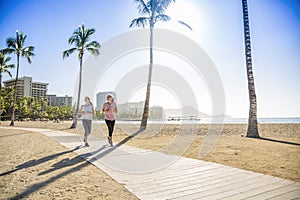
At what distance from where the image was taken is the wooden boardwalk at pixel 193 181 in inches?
113

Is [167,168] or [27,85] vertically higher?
[27,85]

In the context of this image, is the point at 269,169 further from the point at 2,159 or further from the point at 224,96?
the point at 224,96

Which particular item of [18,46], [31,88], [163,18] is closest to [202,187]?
[163,18]

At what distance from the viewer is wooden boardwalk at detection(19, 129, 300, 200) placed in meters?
2.87

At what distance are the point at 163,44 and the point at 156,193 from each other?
55.4ft

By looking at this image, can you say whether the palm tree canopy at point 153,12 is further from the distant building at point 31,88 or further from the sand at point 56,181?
the distant building at point 31,88

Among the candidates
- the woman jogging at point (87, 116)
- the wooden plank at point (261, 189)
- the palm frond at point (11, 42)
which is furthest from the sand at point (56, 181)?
the palm frond at point (11, 42)

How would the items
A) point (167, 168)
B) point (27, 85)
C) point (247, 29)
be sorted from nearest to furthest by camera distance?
point (167, 168)
point (247, 29)
point (27, 85)

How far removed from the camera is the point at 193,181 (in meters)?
3.45

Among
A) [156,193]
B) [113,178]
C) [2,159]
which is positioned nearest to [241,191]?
[156,193]

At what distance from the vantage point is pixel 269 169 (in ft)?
13.7

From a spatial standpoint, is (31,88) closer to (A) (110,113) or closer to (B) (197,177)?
(A) (110,113)

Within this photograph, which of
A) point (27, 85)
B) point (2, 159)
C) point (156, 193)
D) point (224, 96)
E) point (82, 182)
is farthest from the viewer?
point (27, 85)

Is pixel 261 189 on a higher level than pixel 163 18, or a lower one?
lower
